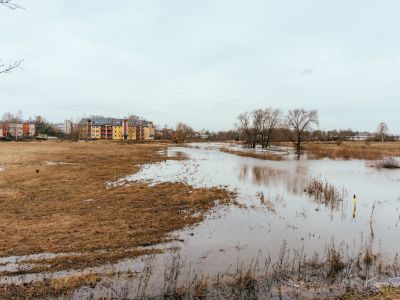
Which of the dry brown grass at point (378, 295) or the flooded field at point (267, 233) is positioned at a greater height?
the dry brown grass at point (378, 295)

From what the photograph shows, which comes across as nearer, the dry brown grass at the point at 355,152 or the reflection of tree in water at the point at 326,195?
the reflection of tree in water at the point at 326,195

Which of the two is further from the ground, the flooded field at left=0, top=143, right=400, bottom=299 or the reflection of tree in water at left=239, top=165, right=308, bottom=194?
the reflection of tree in water at left=239, top=165, right=308, bottom=194

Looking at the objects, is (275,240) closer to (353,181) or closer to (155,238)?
(155,238)

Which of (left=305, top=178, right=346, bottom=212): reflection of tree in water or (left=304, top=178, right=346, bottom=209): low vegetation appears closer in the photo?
(left=305, top=178, right=346, bottom=212): reflection of tree in water

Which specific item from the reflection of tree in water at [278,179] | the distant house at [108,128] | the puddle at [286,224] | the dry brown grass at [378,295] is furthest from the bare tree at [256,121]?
the distant house at [108,128]

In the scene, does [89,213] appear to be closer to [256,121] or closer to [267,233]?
[267,233]

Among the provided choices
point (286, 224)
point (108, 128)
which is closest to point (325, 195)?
point (286, 224)

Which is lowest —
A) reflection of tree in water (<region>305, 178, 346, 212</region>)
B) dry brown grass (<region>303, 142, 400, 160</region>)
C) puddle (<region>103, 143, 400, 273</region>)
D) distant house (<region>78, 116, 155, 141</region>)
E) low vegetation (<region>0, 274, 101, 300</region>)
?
puddle (<region>103, 143, 400, 273</region>)

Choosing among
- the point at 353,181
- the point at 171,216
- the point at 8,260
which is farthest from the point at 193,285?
the point at 353,181

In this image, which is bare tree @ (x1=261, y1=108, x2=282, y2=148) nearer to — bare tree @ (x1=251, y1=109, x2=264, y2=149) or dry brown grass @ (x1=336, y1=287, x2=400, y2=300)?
bare tree @ (x1=251, y1=109, x2=264, y2=149)

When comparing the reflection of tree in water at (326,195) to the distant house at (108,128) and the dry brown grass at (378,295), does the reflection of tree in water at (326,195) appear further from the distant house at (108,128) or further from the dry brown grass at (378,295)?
the distant house at (108,128)

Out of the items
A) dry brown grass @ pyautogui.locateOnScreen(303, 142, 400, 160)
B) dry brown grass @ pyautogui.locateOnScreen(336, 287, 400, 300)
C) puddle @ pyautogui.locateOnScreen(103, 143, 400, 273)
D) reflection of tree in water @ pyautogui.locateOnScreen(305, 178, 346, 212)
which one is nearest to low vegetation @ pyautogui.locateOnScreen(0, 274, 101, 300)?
puddle @ pyautogui.locateOnScreen(103, 143, 400, 273)

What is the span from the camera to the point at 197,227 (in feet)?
43.6

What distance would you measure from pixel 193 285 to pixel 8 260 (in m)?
5.72
